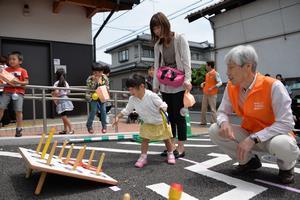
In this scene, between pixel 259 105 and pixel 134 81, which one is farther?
pixel 134 81

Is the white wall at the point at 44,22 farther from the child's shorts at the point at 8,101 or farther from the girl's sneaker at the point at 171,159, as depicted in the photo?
the girl's sneaker at the point at 171,159

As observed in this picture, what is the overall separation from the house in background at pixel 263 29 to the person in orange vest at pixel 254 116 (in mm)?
10932

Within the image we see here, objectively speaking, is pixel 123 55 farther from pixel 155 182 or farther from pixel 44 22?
pixel 155 182

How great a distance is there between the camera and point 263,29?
1364 cm

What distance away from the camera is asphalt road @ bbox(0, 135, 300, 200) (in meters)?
2.12

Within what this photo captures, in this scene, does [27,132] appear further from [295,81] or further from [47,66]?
[295,81]

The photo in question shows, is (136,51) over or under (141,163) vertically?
over

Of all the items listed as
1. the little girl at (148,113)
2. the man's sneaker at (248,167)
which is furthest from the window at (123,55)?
the man's sneaker at (248,167)

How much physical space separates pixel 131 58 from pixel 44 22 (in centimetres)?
2190

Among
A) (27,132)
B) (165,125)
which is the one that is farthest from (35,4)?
(165,125)

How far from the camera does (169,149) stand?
321 centimetres

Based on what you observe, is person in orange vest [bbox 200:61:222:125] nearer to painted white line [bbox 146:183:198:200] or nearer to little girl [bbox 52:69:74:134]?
little girl [bbox 52:69:74:134]

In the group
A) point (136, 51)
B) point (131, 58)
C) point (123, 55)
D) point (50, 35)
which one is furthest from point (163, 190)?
point (123, 55)

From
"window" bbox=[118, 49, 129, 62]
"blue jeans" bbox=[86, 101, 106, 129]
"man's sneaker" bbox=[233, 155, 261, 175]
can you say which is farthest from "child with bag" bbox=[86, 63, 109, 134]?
"window" bbox=[118, 49, 129, 62]
